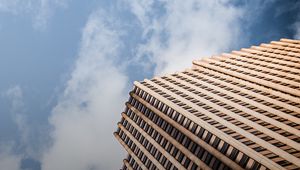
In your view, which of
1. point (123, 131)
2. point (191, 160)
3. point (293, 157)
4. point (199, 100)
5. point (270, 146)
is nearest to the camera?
point (293, 157)

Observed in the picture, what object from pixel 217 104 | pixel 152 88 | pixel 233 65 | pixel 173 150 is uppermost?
pixel 233 65

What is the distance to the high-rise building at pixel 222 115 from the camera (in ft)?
208

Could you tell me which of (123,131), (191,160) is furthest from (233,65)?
(191,160)

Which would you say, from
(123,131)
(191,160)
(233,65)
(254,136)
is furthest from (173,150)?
(233,65)

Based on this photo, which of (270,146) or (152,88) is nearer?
(270,146)

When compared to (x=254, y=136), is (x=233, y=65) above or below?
above

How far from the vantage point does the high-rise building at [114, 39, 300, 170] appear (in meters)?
63.5

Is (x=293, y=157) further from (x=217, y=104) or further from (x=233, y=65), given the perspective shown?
(x=233, y=65)

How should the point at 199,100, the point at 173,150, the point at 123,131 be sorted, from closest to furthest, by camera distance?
1. the point at 173,150
2. the point at 199,100
3. the point at 123,131

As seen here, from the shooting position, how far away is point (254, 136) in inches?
2559

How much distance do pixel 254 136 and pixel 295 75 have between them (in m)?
31.8

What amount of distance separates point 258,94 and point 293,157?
102ft

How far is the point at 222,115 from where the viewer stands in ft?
255

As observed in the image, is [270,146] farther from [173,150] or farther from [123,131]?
[123,131]
